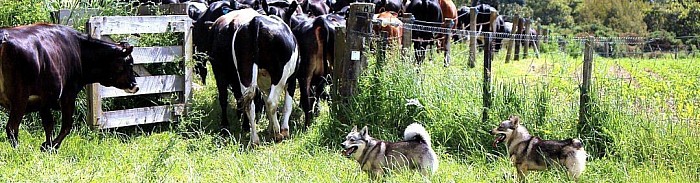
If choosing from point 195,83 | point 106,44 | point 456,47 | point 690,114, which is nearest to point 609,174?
point 690,114

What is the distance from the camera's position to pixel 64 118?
7.78 m

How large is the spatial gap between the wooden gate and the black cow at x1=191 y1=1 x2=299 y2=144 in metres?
0.35

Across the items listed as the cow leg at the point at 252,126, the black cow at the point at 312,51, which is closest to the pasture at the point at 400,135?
the cow leg at the point at 252,126

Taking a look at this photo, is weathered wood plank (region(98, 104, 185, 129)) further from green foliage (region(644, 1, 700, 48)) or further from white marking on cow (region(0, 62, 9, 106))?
green foliage (region(644, 1, 700, 48))

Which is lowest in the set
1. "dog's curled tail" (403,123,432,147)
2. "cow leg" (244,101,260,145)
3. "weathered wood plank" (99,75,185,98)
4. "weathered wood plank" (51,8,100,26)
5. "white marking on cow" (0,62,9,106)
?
"cow leg" (244,101,260,145)

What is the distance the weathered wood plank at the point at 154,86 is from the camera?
8844 mm

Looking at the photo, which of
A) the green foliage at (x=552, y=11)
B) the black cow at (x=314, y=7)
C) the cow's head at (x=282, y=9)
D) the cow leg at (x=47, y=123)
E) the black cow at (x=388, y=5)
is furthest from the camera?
the green foliage at (x=552, y=11)

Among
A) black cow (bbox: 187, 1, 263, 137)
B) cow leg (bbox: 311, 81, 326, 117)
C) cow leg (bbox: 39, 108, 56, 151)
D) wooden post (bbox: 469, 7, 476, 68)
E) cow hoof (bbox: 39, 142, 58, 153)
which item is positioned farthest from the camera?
wooden post (bbox: 469, 7, 476, 68)

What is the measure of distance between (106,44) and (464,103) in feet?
10.4

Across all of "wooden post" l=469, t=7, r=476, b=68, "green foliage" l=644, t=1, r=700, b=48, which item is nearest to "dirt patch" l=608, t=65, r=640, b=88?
"wooden post" l=469, t=7, r=476, b=68

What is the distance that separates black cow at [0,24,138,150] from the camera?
281 inches

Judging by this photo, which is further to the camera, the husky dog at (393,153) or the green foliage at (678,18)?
the green foliage at (678,18)

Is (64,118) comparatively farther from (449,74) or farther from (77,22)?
(449,74)

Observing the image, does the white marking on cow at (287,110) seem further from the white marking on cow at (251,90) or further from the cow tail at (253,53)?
the cow tail at (253,53)
